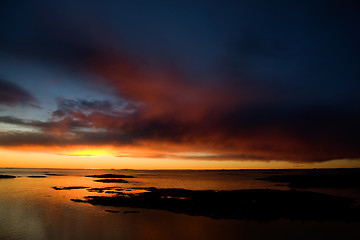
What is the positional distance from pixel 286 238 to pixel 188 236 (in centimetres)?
840

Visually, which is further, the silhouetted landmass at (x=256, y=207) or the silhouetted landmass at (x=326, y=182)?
the silhouetted landmass at (x=326, y=182)

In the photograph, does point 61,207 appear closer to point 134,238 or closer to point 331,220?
point 134,238

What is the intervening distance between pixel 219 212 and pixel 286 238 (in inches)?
419

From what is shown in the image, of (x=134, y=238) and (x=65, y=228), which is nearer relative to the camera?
(x=134, y=238)

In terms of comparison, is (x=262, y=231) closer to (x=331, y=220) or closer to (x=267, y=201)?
(x=331, y=220)

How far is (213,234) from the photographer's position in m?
23.3

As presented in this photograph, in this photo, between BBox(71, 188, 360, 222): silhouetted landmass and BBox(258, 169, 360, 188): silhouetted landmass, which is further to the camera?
BBox(258, 169, 360, 188): silhouetted landmass

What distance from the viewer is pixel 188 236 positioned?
22953 mm

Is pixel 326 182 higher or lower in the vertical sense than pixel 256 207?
higher

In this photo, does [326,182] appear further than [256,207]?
Yes

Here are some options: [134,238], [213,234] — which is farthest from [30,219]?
[213,234]

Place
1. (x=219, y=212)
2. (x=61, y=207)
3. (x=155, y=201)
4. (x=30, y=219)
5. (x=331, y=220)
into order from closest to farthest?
(x=331, y=220) → (x=30, y=219) → (x=219, y=212) → (x=61, y=207) → (x=155, y=201)

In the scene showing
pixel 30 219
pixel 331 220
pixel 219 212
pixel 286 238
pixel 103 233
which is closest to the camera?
Answer: pixel 286 238

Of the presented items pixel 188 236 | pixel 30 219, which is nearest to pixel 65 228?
pixel 30 219
